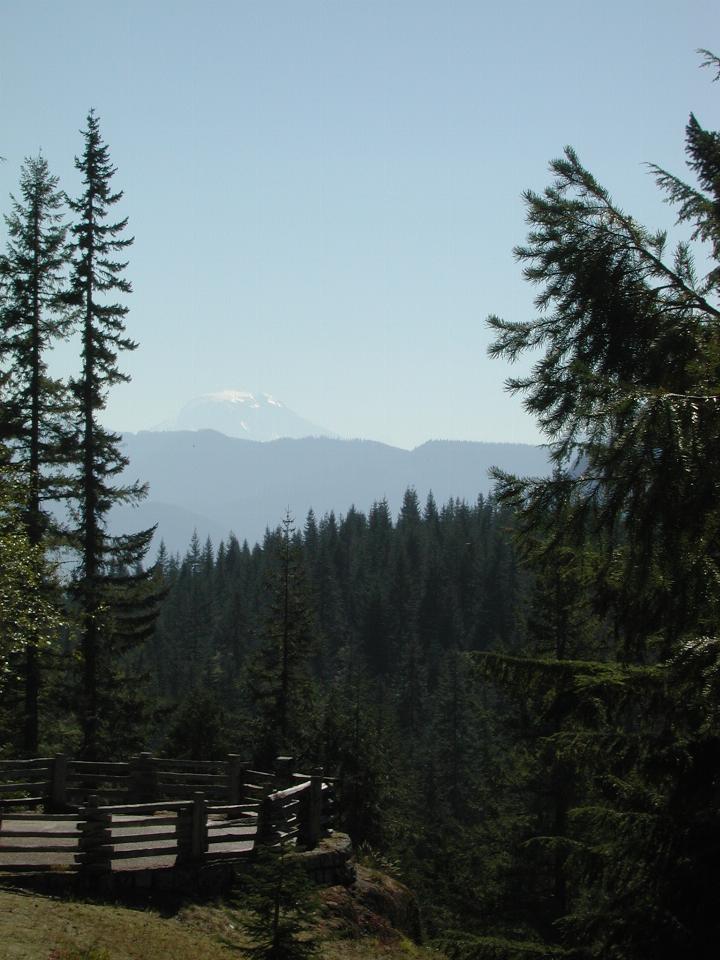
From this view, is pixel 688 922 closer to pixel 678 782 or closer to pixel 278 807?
pixel 678 782

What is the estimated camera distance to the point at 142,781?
17328 mm

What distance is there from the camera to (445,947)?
280 inches

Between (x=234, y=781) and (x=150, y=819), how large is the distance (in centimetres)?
531

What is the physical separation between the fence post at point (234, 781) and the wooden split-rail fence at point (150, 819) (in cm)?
2

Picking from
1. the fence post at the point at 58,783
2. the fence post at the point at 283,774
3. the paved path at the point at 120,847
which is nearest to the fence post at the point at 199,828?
the paved path at the point at 120,847

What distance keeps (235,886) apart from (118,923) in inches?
105

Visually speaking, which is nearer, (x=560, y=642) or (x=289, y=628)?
(x=560, y=642)

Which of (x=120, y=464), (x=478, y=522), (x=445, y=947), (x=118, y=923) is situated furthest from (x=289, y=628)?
(x=478, y=522)

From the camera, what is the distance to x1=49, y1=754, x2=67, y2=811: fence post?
17.1 m

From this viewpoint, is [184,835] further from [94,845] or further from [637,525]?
[637,525]

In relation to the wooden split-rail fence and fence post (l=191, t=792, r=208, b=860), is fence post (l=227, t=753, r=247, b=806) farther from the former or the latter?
fence post (l=191, t=792, r=208, b=860)

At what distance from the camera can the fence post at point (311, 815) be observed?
631 inches

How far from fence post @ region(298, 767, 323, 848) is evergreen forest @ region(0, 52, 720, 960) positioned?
4.59m

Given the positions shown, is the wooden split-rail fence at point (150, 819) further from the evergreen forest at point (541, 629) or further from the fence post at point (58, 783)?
the evergreen forest at point (541, 629)
